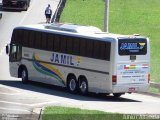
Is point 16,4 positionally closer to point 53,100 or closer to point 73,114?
point 53,100

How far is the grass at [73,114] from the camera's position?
24625mm

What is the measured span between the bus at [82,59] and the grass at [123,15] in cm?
1276

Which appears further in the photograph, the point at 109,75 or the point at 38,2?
the point at 38,2

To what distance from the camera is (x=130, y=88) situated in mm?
33281

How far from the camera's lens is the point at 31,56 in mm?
38219

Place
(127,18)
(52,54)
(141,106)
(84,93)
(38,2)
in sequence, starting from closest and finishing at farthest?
(141,106), (84,93), (52,54), (127,18), (38,2)

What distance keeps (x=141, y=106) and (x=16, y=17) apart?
30311 millimetres

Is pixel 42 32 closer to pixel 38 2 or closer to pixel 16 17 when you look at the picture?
pixel 16 17

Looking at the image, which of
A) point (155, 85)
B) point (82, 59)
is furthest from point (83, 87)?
point (155, 85)

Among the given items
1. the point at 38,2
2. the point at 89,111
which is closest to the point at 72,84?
the point at 89,111

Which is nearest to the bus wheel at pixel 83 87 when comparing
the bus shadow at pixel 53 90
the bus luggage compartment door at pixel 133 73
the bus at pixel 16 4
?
the bus shadow at pixel 53 90

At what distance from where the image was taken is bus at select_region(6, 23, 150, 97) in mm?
33000

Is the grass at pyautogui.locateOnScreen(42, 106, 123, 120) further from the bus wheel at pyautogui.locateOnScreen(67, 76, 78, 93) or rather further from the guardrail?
the guardrail

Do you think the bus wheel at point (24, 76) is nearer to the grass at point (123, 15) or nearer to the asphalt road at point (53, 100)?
the asphalt road at point (53, 100)
